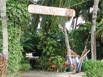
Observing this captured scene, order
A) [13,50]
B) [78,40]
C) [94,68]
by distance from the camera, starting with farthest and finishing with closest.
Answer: [78,40] → [94,68] → [13,50]

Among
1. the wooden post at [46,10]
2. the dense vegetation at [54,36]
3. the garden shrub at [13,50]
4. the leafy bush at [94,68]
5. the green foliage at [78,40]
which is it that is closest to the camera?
the wooden post at [46,10]

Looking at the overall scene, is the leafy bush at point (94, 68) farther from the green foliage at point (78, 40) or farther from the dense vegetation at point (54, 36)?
the green foliage at point (78, 40)

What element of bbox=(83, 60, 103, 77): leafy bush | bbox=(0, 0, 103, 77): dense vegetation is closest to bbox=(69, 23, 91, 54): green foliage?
bbox=(0, 0, 103, 77): dense vegetation

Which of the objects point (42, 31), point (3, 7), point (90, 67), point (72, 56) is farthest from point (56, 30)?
point (3, 7)

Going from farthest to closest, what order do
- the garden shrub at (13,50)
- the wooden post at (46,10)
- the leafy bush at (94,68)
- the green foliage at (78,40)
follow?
the green foliage at (78,40) < the leafy bush at (94,68) < the garden shrub at (13,50) < the wooden post at (46,10)

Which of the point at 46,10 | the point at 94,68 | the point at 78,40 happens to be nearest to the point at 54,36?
the point at 78,40

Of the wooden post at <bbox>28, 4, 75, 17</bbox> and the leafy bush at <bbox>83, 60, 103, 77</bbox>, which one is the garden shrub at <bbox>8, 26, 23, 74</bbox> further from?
the leafy bush at <bbox>83, 60, 103, 77</bbox>

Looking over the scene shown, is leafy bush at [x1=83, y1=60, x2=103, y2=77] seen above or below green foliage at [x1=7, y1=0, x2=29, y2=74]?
below

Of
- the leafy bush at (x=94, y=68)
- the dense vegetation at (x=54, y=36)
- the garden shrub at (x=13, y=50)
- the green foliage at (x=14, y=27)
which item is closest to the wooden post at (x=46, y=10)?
the green foliage at (x=14, y=27)

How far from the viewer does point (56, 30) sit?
66.5 feet

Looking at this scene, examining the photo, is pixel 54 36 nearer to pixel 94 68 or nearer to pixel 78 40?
pixel 78 40

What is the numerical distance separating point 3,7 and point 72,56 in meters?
7.26

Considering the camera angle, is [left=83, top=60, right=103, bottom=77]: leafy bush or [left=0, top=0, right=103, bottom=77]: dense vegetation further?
[left=0, top=0, right=103, bottom=77]: dense vegetation

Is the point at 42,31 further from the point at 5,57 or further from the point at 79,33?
the point at 5,57
